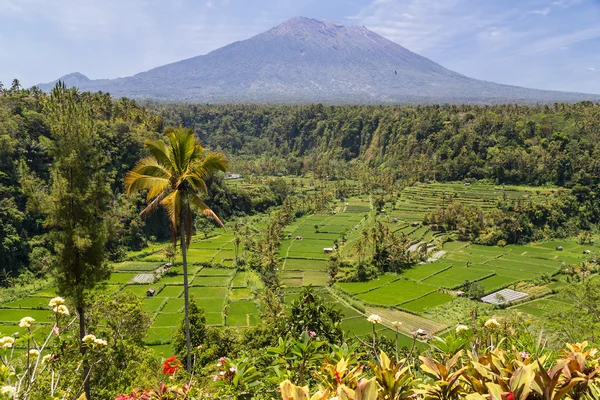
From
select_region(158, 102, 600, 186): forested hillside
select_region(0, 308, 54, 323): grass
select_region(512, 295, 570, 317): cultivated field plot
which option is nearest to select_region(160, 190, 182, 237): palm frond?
select_region(0, 308, 54, 323): grass

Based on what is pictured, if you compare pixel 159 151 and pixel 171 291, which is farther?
pixel 171 291


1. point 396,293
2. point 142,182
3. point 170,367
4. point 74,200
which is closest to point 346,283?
point 396,293

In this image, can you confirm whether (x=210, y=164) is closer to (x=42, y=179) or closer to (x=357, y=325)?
(x=357, y=325)

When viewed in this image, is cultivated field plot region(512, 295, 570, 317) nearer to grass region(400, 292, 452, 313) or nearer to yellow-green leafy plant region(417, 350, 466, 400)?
grass region(400, 292, 452, 313)

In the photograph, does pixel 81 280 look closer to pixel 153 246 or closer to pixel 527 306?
pixel 527 306

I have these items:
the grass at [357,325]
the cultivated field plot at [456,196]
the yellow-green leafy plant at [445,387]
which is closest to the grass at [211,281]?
the grass at [357,325]

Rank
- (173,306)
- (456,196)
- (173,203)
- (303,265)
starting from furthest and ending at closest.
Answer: (456,196) < (303,265) < (173,306) < (173,203)

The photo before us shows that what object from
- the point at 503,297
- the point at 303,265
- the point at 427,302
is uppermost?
the point at 503,297
